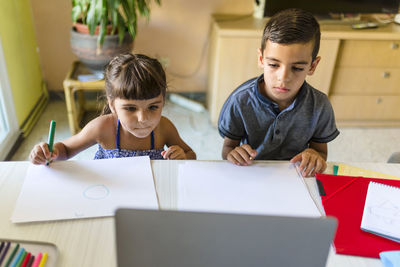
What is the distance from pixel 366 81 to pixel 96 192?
2.07m

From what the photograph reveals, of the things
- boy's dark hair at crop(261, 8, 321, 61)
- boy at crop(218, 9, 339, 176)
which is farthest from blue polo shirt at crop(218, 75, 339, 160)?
boy's dark hair at crop(261, 8, 321, 61)

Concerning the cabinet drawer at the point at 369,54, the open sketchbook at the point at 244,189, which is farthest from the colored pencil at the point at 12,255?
the cabinet drawer at the point at 369,54

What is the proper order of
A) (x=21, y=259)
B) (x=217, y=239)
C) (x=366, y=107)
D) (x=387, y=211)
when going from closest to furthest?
(x=217, y=239) < (x=21, y=259) < (x=387, y=211) < (x=366, y=107)

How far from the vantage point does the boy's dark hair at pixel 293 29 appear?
919 millimetres

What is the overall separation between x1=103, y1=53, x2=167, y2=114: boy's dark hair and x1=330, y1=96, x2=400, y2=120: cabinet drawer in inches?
67.3

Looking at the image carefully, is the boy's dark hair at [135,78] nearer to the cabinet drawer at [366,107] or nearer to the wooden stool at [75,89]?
the wooden stool at [75,89]

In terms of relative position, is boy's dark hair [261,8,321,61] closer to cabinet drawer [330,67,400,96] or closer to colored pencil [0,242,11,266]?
colored pencil [0,242,11,266]

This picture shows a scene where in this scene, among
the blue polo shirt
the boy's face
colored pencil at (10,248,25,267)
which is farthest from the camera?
the blue polo shirt

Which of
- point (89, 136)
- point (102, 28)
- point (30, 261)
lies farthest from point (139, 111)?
point (102, 28)

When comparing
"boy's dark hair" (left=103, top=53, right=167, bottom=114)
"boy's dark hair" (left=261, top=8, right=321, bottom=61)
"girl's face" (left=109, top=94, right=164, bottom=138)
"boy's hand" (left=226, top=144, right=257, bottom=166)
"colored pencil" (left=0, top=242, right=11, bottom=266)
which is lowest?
"colored pencil" (left=0, top=242, right=11, bottom=266)

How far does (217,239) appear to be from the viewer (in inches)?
18.3

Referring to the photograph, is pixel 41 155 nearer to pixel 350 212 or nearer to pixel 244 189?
pixel 244 189

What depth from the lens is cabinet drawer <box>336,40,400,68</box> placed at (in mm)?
2146

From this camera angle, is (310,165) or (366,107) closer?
(310,165)
